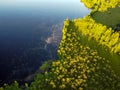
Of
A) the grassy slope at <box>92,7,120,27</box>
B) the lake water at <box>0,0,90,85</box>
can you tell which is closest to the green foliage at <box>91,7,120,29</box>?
the grassy slope at <box>92,7,120,27</box>

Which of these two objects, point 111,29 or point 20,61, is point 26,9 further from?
point 111,29

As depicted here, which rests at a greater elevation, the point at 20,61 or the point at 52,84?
Answer: the point at 20,61

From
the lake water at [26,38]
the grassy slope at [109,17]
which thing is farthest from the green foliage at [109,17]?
the lake water at [26,38]

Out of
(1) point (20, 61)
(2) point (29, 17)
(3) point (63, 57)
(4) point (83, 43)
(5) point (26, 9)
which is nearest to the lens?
(3) point (63, 57)

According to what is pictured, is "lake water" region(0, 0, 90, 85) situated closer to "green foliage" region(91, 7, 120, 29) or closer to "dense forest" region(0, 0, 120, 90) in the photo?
"dense forest" region(0, 0, 120, 90)

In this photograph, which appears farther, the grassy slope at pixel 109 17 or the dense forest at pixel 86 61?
the grassy slope at pixel 109 17

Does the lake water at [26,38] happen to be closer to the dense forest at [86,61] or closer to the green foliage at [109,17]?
the dense forest at [86,61]

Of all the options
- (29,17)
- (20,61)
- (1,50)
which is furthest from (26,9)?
(20,61)
